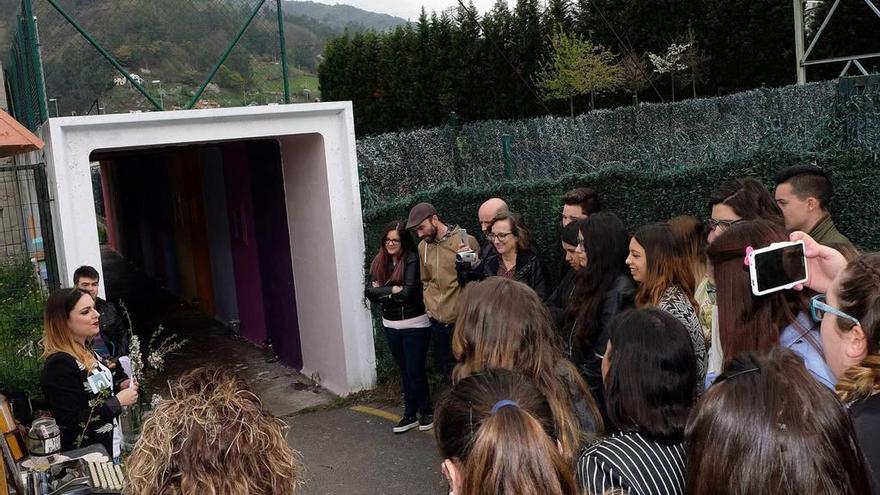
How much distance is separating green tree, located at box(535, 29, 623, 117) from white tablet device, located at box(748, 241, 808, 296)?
18.2 metres

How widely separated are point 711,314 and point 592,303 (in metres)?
0.61

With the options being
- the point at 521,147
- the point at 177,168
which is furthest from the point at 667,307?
the point at 177,168

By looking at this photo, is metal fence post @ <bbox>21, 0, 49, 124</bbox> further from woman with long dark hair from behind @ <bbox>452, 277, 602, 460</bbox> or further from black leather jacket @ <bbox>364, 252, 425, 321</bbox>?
woman with long dark hair from behind @ <bbox>452, 277, 602, 460</bbox>

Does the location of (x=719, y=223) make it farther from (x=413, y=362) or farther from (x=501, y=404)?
(x=413, y=362)

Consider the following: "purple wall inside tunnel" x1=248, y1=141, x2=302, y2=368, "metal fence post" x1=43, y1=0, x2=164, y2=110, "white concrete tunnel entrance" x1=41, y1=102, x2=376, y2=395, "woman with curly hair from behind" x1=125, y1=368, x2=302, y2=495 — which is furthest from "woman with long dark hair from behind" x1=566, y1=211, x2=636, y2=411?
"purple wall inside tunnel" x1=248, y1=141, x2=302, y2=368

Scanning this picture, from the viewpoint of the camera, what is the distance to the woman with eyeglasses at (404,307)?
6.26 m

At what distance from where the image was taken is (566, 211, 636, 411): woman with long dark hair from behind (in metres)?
4.17

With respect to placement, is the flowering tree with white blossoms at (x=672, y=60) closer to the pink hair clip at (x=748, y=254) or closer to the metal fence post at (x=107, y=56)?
the metal fence post at (x=107, y=56)

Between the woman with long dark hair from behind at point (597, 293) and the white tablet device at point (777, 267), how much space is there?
48.3 inches

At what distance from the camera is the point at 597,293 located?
4234 mm

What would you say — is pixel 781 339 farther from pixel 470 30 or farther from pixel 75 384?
pixel 470 30

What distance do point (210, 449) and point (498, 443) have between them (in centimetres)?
82

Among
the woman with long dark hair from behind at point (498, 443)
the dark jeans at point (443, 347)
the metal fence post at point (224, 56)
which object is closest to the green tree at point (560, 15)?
the metal fence post at point (224, 56)

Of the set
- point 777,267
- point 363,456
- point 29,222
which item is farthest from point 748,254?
point 29,222
